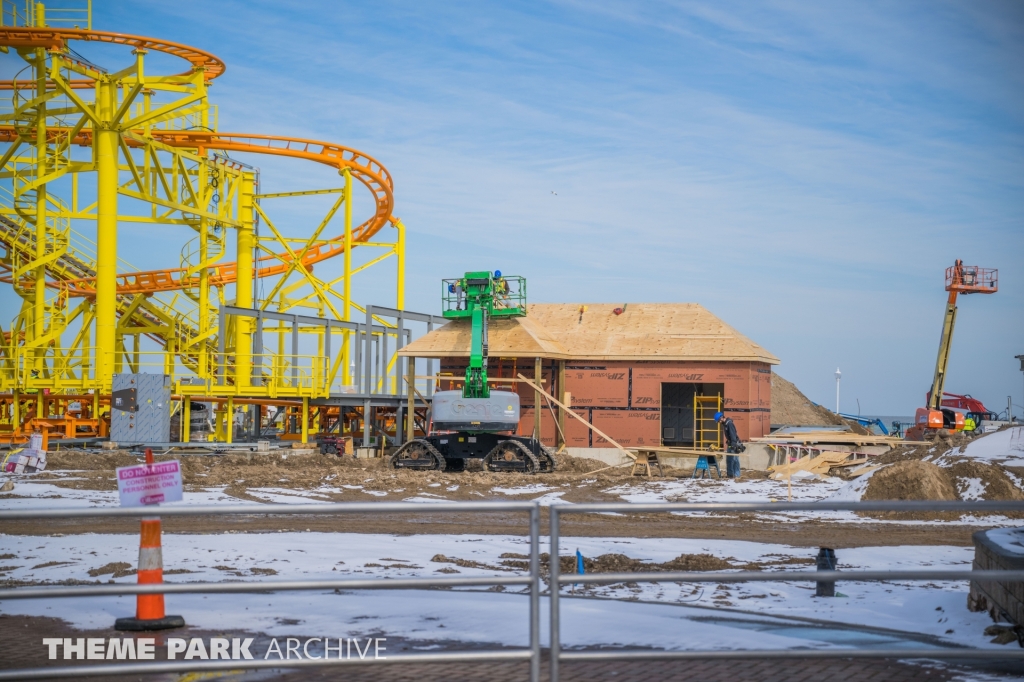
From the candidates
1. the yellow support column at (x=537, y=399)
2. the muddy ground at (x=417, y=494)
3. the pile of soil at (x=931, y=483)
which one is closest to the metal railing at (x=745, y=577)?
the muddy ground at (x=417, y=494)

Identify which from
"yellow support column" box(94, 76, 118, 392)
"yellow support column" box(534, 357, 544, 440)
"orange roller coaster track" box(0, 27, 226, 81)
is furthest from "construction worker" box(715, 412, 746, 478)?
"orange roller coaster track" box(0, 27, 226, 81)

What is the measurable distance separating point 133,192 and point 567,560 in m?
23.9

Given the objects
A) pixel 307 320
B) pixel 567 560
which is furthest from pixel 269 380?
pixel 567 560

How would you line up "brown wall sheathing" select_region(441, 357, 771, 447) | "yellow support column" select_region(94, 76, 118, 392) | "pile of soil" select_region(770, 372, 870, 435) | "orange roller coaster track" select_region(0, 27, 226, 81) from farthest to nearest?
"pile of soil" select_region(770, 372, 870, 435) → "brown wall sheathing" select_region(441, 357, 771, 447) → "yellow support column" select_region(94, 76, 118, 392) → "orange roller coaster track" select_region(0, 27, 226, 81)

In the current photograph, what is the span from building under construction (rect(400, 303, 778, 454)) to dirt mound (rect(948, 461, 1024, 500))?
10.8 m

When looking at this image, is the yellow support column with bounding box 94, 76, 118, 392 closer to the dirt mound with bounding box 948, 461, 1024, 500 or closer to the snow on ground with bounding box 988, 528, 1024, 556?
the dirt mound with bounding box 948, 461, 1024, 500

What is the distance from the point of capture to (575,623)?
7.54m

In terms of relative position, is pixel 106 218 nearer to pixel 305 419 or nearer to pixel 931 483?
pixel 305 419

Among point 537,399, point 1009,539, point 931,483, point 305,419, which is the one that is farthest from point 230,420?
point 1009,539

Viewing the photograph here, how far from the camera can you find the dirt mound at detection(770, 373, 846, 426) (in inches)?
1945

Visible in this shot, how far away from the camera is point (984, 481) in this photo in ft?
62.7

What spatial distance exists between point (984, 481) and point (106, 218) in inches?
933

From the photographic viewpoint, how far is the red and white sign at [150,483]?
7094 millimetres

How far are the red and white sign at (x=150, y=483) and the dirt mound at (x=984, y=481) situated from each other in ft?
52.4
